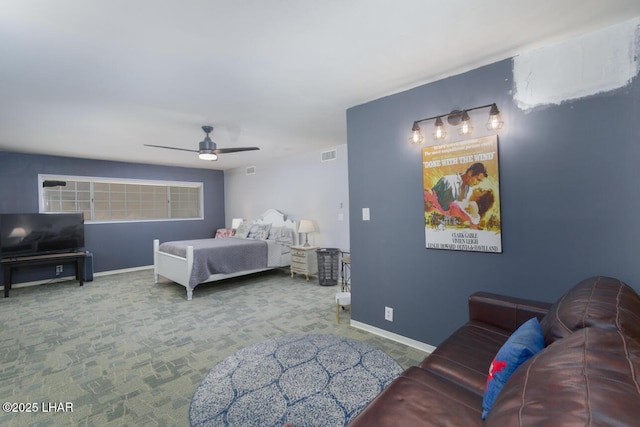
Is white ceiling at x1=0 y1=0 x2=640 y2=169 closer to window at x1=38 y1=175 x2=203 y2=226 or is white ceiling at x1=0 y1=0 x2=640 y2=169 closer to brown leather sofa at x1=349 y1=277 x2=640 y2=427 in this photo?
brown leather sofa at x1=349 y1=277 x2=640 y2=427

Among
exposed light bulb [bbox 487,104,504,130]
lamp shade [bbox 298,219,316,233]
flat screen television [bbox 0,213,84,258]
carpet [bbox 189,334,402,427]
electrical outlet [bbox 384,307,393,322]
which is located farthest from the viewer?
lamp shade [bbox 298,219,316,233]

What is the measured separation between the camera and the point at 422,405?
1199mm

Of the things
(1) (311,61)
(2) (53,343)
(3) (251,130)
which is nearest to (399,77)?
(1) (311,61)

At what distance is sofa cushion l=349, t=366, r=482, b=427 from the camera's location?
1.10m

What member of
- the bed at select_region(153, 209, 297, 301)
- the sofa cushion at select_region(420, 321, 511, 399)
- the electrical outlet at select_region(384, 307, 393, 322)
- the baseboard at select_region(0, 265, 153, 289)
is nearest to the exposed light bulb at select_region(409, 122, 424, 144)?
the sofa cushion at select_region(420, 321, 511, 399)

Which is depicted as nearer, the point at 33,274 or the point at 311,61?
the point at 311,61

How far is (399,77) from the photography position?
249 cm

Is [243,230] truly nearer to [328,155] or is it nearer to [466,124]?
[328,155]

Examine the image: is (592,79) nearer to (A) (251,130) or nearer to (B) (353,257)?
(B) (353,257)

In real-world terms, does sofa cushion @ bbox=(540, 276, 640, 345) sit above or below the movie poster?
below

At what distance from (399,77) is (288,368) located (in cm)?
252

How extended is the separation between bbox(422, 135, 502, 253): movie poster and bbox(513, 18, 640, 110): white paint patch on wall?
1.29 ft

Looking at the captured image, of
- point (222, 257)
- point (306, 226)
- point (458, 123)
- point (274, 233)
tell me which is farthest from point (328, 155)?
point (458, 123)

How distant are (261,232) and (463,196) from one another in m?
4.38
